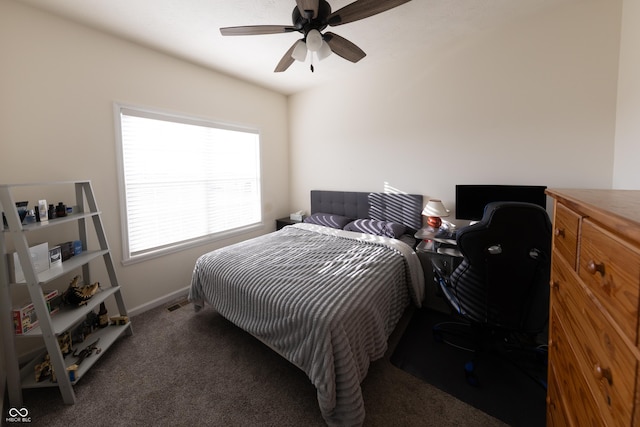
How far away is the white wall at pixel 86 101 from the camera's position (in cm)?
187

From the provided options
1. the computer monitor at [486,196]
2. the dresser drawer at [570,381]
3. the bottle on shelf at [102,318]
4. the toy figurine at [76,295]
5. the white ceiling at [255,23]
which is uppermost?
the white ceiling at [255,23]

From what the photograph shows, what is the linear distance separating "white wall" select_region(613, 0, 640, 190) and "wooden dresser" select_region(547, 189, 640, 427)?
142cm

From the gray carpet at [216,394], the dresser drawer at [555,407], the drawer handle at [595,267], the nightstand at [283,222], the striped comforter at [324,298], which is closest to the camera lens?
the drawer handle at [595,267]

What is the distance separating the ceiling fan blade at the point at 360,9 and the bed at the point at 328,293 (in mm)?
1786

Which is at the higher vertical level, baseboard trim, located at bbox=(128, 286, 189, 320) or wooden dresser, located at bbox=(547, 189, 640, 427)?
wooden dresser, located at bbox=(547, 189, 640, 427)

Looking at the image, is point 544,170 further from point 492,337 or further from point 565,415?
point 565,415

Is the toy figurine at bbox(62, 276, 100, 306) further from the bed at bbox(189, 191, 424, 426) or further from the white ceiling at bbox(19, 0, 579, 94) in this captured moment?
the white ceiling at bbox(19, 0, 579, 94)

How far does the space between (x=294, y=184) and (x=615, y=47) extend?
12.4 ft

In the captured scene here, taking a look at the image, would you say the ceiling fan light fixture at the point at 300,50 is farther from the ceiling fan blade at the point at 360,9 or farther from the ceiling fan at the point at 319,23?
the ceiling fan blade at the point at 360,9

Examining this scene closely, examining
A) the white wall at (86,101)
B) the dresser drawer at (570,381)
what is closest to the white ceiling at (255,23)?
the white wall at (86,101)

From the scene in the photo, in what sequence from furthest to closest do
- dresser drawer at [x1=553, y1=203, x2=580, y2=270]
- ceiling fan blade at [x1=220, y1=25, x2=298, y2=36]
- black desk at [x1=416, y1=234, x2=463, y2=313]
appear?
1. black desk at [x1=416, y1=234, x2=463, y2=313]
2. ceiling fan blade at [x1=220, y1=25, x2=298, y2=36]
3. dresser drawer at [x1=553, y1=203, x2=580, y2=270]

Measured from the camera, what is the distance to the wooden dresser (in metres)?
0.50

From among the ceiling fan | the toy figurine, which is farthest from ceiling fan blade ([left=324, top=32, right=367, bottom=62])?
the toy figurine

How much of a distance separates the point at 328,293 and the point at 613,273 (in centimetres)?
130
